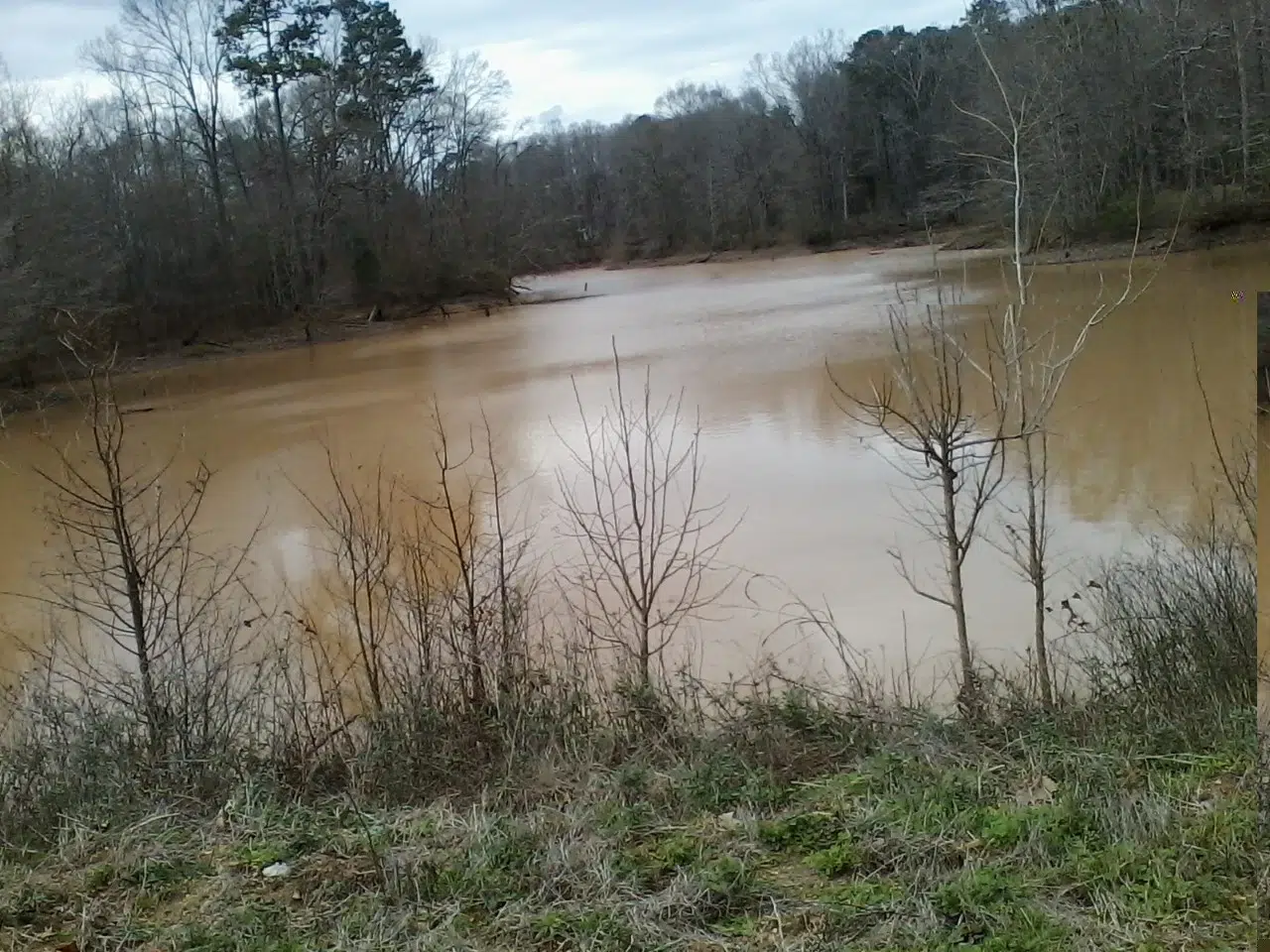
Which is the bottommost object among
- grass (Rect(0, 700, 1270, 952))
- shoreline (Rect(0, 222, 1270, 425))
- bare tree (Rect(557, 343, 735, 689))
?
bare tree (Rect(557, 343, 735, 689))

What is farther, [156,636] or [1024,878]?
[156,636]

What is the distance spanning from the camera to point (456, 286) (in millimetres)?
24844

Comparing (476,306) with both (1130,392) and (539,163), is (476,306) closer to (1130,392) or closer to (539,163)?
(539,163)

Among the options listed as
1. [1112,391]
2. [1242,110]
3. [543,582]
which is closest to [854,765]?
[543,582]

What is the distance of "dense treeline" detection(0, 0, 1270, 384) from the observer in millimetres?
6320

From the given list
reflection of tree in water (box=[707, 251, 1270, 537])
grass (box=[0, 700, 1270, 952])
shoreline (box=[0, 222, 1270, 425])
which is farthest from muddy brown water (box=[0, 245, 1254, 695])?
grass (box=[0, 700, 1270, 952])

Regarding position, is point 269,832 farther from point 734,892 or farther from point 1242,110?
point 1242,110

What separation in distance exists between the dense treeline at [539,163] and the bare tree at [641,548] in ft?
7.26

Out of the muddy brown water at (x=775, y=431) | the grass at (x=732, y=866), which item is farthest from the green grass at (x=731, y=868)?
the muddy brown water at (x=775, y=431)

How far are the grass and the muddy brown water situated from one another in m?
0.91

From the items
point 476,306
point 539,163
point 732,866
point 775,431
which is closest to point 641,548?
point 732,866

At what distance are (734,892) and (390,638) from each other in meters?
3.41

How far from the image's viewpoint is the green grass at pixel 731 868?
6.58 feet

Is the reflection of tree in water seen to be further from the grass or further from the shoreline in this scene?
the grass
